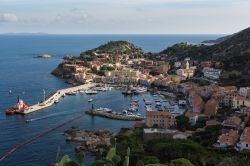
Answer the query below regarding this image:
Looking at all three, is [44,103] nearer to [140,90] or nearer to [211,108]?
[140,90]

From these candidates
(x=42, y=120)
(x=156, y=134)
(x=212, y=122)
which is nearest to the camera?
(x=156, y=134)

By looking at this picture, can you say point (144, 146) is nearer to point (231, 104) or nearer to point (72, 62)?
point (231, 104)

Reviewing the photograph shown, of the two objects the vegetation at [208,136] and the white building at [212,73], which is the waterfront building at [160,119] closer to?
the vegetation at [208,136]

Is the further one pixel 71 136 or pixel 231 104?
pixel 231 104

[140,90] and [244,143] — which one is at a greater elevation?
[244,143]

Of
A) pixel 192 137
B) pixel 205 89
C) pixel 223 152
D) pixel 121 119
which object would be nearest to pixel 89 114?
pixel 121 119

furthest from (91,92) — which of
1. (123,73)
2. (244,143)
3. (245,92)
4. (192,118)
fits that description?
(244,143)

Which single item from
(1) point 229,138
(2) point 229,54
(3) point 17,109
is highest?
(2) point 229,54
